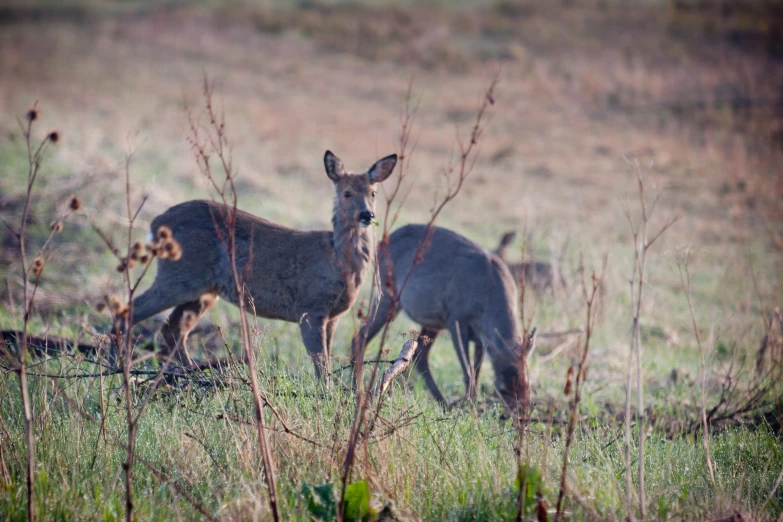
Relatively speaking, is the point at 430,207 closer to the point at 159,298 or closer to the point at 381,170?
the point at 381,170

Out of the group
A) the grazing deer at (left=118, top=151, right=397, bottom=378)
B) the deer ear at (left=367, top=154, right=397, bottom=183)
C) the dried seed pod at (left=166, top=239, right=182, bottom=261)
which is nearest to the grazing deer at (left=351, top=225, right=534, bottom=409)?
the grazing deer at (left=118, top=151, right=397, bottom=378)

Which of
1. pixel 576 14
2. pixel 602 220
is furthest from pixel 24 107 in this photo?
pixel 576 14

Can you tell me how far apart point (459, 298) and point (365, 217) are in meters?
1.83

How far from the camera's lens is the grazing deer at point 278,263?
6926 millimetres

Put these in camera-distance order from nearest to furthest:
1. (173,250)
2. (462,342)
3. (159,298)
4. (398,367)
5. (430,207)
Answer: (173,250) < (398,367) < (159,298) < (462,342) < (430,207)

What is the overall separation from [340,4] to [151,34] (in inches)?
437

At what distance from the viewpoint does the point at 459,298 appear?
823cm

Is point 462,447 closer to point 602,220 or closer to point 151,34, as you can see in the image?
point 602,220

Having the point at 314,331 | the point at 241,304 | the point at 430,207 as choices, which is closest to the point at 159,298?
the point at 314,331

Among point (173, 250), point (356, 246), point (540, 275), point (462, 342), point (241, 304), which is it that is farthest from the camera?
point (540, 275)

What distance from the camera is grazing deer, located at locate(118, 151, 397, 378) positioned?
693cm

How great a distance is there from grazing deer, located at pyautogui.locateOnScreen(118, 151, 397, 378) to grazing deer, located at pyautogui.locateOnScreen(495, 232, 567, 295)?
3.40 meters

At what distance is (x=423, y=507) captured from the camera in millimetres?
4297

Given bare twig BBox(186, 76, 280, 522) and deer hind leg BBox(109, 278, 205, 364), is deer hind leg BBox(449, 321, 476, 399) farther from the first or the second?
bare twig BBox(186, 76, 280, 522)
